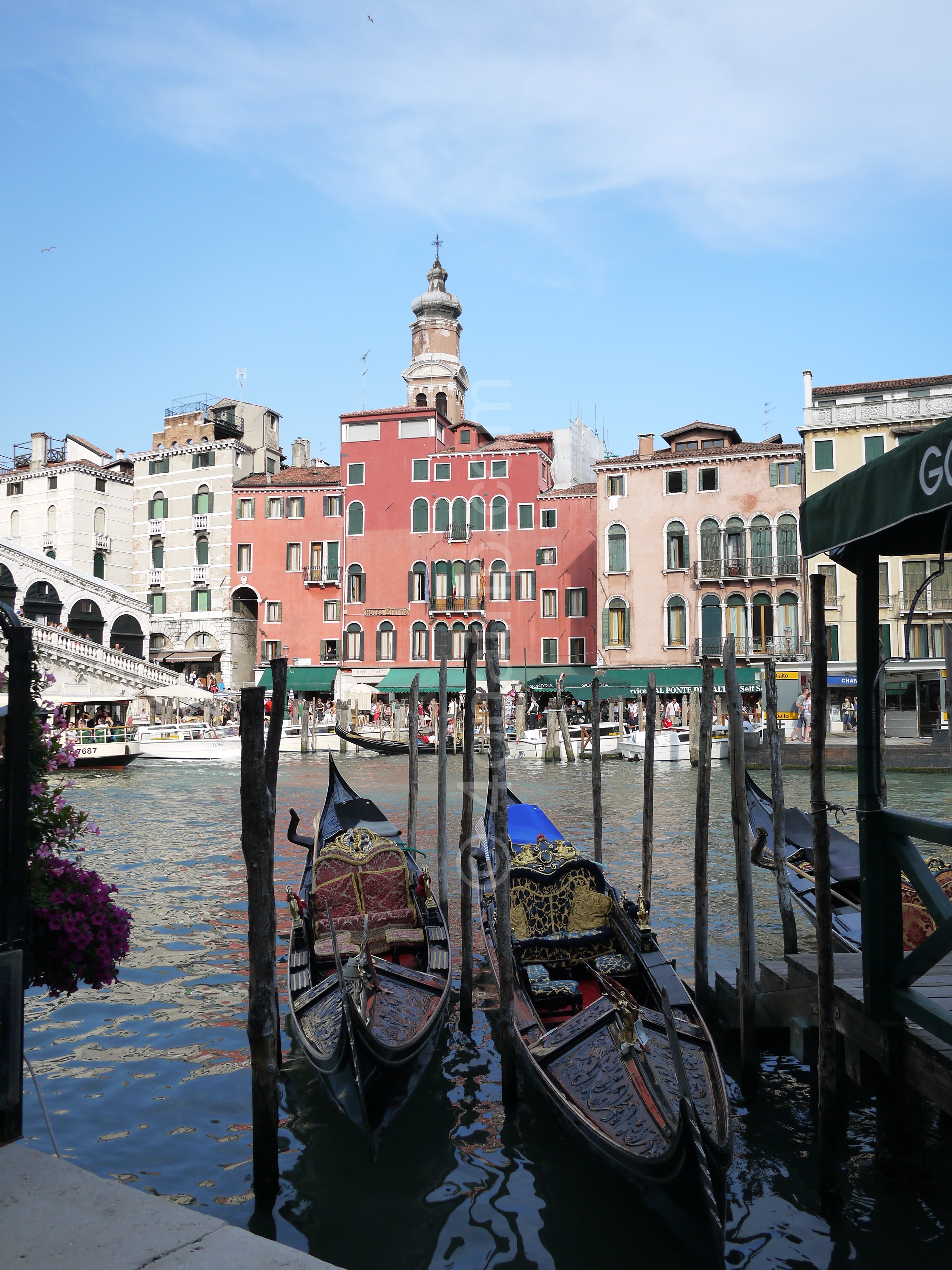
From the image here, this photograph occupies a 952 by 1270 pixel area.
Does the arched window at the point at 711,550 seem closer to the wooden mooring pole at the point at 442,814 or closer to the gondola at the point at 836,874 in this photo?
the gondola at the point at 836,874

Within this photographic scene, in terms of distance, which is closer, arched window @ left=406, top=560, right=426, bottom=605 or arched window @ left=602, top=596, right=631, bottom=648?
arched window @ left=602, top=596, right=631, bottom=648

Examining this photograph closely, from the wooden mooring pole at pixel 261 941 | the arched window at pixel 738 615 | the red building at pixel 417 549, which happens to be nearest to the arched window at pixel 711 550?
the arched window at pixel 738 615

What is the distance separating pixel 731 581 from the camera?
90.4 ft

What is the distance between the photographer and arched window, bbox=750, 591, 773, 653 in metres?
27.2

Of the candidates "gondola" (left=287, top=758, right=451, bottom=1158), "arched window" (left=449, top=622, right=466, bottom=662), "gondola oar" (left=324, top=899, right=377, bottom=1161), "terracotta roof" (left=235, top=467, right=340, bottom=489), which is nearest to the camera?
"gondola oar" (left=324, top=899, right=377, bottom=1161)

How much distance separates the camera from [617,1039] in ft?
14.5

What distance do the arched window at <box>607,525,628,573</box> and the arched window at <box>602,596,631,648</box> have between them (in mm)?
837

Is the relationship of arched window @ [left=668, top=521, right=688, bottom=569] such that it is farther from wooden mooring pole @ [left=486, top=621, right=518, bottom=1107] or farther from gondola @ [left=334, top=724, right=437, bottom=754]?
wooden mooring pole @ [left=486, top=621, right=518, bottom=1107]

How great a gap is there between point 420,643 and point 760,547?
10.7 m

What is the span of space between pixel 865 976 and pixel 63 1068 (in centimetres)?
425

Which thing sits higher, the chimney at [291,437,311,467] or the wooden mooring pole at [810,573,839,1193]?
the chimney at [291,437,311,467]

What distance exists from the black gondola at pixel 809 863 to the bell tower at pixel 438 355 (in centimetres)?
2641

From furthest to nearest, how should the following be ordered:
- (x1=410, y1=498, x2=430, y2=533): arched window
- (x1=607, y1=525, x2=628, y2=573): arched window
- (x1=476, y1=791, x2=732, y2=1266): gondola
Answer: (x1=410, y1=498, x2=430, y2=533): arched window
(x1=607, y1=525, x2=628, y2=573): arched window
(x1=476, y1=791, x2=732, y2=1266): gondola

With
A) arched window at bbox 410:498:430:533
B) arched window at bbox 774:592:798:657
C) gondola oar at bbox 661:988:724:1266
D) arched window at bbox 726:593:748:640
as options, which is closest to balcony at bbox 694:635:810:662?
arched window at bbox 774:592:798:657
